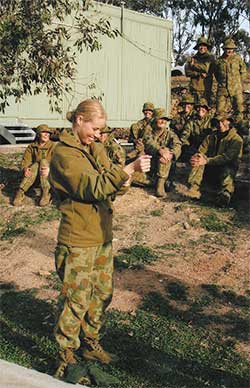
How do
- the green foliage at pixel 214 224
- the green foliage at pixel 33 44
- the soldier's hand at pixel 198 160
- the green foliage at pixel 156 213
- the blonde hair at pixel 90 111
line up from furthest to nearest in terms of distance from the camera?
1. the soldier's hand at pixel 198 160
2. the green foliage at pixel 156 213
3. the green foliage at pixel 214 224
4. the green foliage at pixel 33 44
5. the blonde hair at pixel 90 111

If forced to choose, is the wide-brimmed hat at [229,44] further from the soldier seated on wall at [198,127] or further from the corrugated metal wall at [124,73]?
the corrugated metal wall at [124,73]

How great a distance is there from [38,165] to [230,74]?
12.0ft

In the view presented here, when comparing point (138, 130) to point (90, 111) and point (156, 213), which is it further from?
point (90, 111)

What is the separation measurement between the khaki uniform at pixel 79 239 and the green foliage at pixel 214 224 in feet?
12.2

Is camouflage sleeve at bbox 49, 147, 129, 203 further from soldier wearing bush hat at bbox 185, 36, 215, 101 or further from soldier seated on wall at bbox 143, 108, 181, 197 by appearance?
soldier wearing bush hat at bbox 185, 36, 215, 101

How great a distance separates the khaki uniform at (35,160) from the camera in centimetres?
902

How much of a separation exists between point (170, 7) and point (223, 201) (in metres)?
35.5

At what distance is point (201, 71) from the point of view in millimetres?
10922

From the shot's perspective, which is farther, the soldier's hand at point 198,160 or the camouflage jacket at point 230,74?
the camouflage jacket at point 230,74

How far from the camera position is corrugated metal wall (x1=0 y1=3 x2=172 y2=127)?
13812 millimetres

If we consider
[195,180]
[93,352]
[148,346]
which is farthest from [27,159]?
[93,352]

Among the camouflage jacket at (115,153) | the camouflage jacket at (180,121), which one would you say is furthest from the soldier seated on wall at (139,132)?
the camouflage jacket at (180,121)

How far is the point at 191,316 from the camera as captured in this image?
16.8 ft

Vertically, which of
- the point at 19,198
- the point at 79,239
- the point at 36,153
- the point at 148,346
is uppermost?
the point at 79,239
